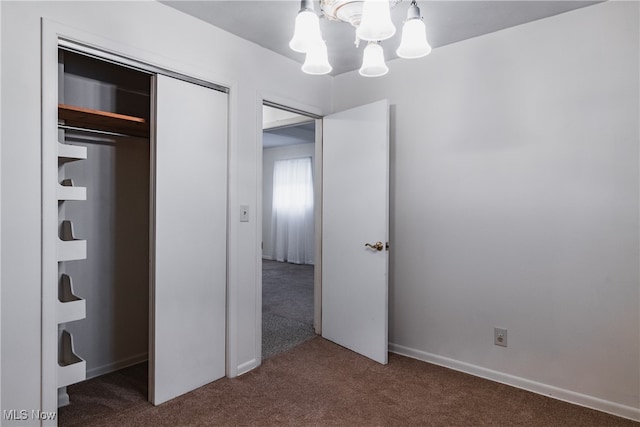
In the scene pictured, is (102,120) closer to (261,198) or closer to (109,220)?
(109,220)

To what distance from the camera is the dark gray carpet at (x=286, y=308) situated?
3.34 metres

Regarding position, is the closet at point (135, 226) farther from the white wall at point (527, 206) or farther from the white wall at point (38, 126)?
the white wall at point (527, 206)

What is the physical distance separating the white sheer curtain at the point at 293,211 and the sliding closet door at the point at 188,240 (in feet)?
16.1

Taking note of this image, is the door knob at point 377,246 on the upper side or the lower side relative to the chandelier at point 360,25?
lower

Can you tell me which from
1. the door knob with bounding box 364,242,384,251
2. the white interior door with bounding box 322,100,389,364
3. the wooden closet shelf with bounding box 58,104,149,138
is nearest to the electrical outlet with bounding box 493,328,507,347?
the white interior door with bounding box 322,100,389,364

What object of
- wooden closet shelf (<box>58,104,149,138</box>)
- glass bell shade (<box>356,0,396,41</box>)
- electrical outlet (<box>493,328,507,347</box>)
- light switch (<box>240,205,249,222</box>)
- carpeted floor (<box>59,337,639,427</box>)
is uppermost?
glass bell shade (<box>356,0,396,41</box>)

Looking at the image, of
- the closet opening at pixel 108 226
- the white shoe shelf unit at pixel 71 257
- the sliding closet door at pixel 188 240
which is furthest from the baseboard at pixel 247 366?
the white shoe shelf unit at pixel 71 257

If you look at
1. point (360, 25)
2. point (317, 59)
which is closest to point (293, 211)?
point (317, 59)

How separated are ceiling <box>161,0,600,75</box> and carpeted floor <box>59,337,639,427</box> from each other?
2.30 m

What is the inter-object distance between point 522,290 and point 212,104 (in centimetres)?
237

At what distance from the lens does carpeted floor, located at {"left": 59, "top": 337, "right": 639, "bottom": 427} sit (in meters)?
2.10

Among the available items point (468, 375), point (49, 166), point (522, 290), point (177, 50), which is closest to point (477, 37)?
point (522, 290)

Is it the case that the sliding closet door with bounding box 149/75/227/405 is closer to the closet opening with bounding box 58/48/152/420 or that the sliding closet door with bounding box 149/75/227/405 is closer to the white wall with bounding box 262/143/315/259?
the closet opening with bounding box 58/48/152/420

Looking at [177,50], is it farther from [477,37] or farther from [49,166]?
[477,37]
